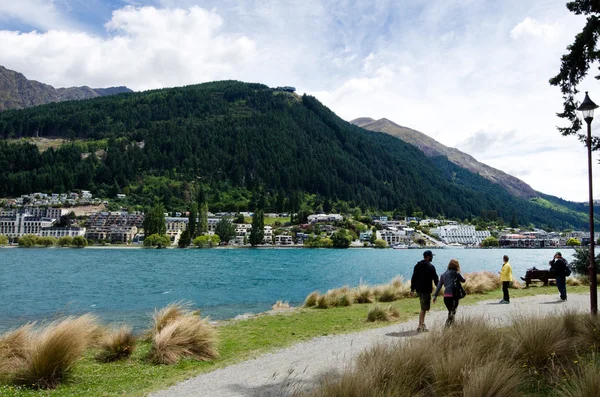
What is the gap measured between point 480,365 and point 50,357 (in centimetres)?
691

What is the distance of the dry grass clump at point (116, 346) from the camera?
939cm

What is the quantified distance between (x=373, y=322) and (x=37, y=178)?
722 ft

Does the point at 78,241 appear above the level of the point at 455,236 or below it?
below

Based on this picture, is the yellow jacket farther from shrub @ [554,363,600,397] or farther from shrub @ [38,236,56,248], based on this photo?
shrub @ [38,236,56,248]

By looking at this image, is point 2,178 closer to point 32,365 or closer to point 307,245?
point 307,245

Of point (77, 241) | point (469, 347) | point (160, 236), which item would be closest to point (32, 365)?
point (469, 347)

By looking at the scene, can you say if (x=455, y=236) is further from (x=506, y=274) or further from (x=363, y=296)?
(x=506, y=274)

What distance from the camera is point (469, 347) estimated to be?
5922 mm

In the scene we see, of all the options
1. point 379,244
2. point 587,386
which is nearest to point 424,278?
point 587,386

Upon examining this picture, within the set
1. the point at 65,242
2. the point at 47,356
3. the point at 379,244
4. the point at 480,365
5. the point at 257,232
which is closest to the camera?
the point at 480,365

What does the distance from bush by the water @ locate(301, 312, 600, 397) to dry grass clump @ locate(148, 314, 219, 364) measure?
4276 mm

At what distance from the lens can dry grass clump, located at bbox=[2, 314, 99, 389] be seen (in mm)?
7414

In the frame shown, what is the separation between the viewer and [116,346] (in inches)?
376

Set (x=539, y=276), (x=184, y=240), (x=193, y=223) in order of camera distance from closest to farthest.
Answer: (x=539, y=276), (x=184, y=240), (x=193, y=223)
